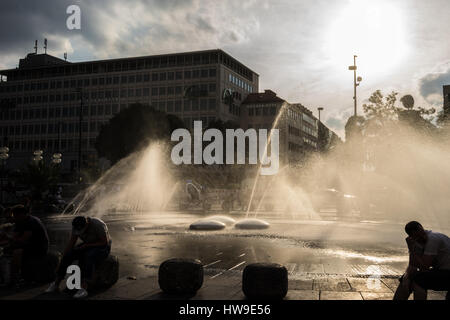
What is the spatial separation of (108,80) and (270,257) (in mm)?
83269

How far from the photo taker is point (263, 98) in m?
85.2

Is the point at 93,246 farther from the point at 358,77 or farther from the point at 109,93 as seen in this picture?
the point at 109,93

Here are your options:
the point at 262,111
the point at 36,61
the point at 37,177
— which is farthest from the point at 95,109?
the point at 37,177

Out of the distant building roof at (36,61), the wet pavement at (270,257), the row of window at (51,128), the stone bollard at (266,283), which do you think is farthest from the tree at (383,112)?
the distant building roof at (36,61)

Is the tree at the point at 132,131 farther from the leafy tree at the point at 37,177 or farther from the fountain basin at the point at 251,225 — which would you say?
the fountain basin at the point at 251,225

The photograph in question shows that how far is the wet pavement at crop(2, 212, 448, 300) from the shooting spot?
21.9 ft

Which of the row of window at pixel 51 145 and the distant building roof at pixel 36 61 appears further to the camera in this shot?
the distant building roof at pixel 36 61

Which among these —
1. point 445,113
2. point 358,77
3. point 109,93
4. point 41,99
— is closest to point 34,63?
point 41,99

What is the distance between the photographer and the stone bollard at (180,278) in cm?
651

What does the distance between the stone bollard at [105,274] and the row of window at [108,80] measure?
74.3 meters

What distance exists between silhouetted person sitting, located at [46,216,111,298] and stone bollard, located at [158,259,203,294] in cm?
107

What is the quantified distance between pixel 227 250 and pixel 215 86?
69531 mm

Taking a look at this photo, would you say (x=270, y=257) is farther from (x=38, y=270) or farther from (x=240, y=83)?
(x=240, y=83)

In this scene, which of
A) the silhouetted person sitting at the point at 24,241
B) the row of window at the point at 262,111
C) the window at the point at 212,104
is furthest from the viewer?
the row of window at the point at 262,111
